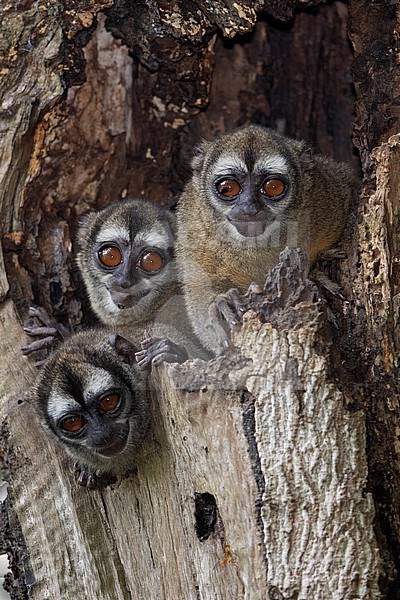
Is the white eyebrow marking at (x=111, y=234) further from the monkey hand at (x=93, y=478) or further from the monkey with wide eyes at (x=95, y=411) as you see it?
the monkey hand at (x=93, y=478)

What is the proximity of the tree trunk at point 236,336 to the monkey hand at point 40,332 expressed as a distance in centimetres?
10

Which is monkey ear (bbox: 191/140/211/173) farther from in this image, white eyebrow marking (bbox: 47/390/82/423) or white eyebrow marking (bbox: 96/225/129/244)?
white eyebrow marking (bbox: 47/390/82/423)

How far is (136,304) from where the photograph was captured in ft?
16.7

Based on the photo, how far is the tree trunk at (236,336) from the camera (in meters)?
3.21

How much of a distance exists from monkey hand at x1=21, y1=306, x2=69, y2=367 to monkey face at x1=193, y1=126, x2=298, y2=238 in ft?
3.97

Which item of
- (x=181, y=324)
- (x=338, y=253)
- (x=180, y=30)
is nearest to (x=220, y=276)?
(x=181, y=324)

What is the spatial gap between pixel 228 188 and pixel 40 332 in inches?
54.5

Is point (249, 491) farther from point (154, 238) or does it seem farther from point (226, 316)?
point (154, 238)

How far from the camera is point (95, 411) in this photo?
160 inches

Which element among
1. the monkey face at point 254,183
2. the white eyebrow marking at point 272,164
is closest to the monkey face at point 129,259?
the monkey face at point 254,183

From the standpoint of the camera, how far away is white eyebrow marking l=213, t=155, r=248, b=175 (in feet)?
14.7

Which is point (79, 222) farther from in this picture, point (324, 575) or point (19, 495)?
point (324, 575)

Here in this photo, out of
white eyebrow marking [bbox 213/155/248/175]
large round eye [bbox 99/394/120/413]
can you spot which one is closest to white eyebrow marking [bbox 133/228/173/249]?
white eyebrow marking [bbox 213/155/248/175]

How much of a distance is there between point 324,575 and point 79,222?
3.08 meters
